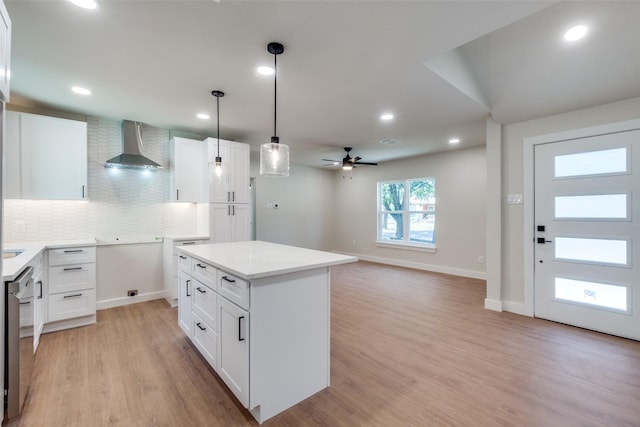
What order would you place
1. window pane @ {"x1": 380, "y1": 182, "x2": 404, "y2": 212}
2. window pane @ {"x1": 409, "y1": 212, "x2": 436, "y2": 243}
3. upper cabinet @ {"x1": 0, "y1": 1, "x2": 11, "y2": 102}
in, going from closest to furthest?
upper cabinet @ {"x1": 0, "y1": 1, "x2": 11, "y2": 102}, window pane @ {"x1": 409, "y1": 212, "x2": 436, "y2": 243}, window pane @ {"x1": 380, "y1": 182, "x2": 404, "y2": 212}

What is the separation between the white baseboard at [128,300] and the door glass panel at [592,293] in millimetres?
5239

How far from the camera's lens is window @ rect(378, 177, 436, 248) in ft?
20.3

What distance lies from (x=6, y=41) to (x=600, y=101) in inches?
193

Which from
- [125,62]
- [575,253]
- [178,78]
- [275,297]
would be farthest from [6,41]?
[575,253]

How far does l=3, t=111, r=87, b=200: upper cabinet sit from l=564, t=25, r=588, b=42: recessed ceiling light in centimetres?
508

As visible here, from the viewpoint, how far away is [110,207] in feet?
12.5

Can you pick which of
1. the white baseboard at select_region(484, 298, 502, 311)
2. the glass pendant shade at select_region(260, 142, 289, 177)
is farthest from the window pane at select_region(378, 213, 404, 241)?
the glass pendant shade at select_region(260, 142, 289, 177)

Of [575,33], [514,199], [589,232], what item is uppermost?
[575,33]

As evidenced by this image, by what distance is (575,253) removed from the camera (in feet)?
10.4

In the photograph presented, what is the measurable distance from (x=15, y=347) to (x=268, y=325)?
158 centimetres

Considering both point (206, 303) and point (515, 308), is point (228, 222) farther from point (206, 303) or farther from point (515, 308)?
point (515, 308)

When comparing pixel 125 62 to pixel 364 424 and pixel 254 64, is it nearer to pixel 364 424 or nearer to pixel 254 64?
pixel 254 64

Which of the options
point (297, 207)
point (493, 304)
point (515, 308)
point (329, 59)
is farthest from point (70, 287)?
point (515, 308)

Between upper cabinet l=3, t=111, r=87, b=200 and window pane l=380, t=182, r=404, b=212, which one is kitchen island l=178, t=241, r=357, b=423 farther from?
window pane l=380, t=182, r=404, b=212
